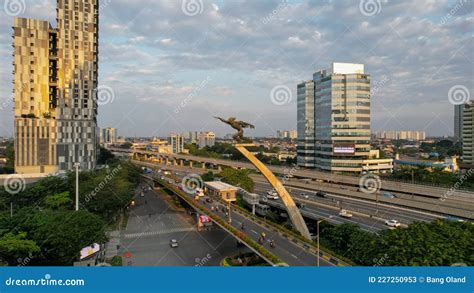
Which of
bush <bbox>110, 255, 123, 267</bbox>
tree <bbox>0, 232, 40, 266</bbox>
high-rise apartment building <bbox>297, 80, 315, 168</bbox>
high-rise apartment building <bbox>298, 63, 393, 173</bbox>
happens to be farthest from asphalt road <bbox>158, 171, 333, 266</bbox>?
high-rise apartment building <bbox>297, 80, 315, 168</bbox>

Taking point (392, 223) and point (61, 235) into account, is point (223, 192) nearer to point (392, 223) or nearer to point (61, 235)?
point (392, 223)

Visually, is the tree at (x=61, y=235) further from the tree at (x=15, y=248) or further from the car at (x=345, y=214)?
the car at (x=345, y=214)

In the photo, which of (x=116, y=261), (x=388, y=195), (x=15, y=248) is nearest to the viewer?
(x=15, y=248)

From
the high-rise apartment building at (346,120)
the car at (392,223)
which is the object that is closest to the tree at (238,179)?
the car at (392,223)

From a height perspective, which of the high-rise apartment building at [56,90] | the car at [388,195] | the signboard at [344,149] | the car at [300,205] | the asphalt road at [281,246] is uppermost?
the high-rise apartment building at [56,90]

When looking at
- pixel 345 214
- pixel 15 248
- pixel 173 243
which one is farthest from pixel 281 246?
pixel 15 248

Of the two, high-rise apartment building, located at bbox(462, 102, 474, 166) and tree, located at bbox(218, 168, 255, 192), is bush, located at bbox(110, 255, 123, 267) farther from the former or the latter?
high-rise apartment building, located at bbox(462, 102, 474, 166)

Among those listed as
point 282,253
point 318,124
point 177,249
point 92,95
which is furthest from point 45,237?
point 318,124
